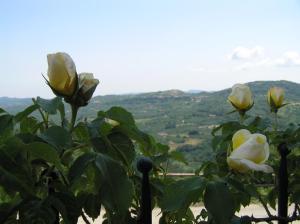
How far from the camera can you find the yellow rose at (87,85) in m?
0.80

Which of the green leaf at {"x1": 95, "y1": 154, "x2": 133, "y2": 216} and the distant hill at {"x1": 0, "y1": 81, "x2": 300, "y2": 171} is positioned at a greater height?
the green leaf at {"x1": 95, "y1": 154, "x2": 133, "y2": 216}

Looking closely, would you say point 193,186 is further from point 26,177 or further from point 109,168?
point 26,177

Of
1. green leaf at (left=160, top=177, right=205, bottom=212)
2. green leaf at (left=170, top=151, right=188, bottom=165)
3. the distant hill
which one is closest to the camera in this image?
green leaf at (left=160, top=177, right=205, bottom=212)

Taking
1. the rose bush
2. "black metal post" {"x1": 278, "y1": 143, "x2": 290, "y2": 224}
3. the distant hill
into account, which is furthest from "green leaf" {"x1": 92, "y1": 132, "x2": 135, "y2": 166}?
the distant hill

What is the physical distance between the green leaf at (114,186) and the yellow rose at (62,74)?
0.59 feet

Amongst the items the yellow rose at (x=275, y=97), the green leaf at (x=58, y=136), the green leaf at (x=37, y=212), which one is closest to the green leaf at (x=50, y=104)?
the green leaf at (x=58, y=136)

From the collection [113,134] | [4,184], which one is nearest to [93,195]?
[113,134]

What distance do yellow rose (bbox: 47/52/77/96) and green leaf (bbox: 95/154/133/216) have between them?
0.59ft

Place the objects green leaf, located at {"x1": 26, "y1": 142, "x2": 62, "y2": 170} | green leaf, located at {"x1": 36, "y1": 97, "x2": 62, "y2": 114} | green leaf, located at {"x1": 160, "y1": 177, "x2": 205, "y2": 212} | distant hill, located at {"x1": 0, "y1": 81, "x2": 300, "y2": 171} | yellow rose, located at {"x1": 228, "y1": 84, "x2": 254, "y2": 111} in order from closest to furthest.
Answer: green leaf, located at {"x1": 26, "y1": 142, "x2": 62, "y2": 170}, green leaf, located at {"x1": 160, "y1": 177, "x2": 205, "y2": 212}, green leaf, located at {"x1": 36, "y1": 97, "x2": 62, "y2": 114}, yellow rose, located at {"x1": 228, "y1": 84, "x2": 254, "y2": 111}, distant hill, located at {"x1": 0, "y1": 81, "x2": 300, "y2": 171}

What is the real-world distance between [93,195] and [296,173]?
0.57 meters

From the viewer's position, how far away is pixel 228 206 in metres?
0.70

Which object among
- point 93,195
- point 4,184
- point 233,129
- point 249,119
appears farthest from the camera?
point 249,119

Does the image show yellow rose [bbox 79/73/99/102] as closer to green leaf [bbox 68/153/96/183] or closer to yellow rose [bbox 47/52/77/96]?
yellow rose [bbox 47/52/77/96]

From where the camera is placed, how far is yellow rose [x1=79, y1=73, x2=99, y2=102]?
0.80 meters
